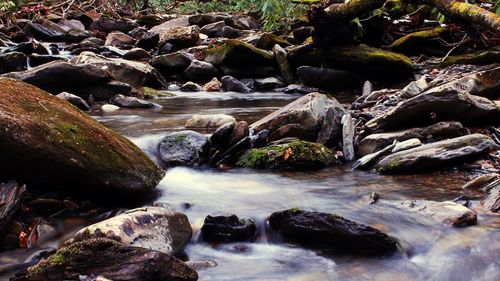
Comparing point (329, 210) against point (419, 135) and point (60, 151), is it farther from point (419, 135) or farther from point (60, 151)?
point (60, 151)

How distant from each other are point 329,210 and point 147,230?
1792 mm

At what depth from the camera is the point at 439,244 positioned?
12.2ft

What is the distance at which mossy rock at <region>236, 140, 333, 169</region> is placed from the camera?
5.61m

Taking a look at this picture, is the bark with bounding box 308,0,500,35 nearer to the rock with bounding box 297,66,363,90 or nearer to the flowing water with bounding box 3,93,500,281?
the rock with bounding box 297,66,363,90

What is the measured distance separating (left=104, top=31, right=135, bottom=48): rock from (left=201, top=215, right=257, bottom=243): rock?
43.2 ft

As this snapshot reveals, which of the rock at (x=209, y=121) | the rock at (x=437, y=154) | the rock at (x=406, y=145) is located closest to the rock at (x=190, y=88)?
the rock at (x=209, y=121)

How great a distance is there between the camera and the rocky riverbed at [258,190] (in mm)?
3451

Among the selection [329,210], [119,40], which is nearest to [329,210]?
[329,210]

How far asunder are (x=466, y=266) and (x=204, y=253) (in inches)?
74.9

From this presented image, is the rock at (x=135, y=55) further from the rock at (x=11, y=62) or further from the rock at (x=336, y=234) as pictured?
the rock at (x=336, y=234)

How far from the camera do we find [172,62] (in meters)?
12.7

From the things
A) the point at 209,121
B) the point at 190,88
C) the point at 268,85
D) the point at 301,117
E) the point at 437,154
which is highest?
the point at 301,117

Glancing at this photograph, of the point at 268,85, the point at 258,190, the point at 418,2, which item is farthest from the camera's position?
the point at 268,85

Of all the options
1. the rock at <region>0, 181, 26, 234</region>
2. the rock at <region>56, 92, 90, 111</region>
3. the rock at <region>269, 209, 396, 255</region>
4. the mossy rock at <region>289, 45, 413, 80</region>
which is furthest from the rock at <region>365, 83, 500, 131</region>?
the rock at <region>56, 92, 90, 111</region>
